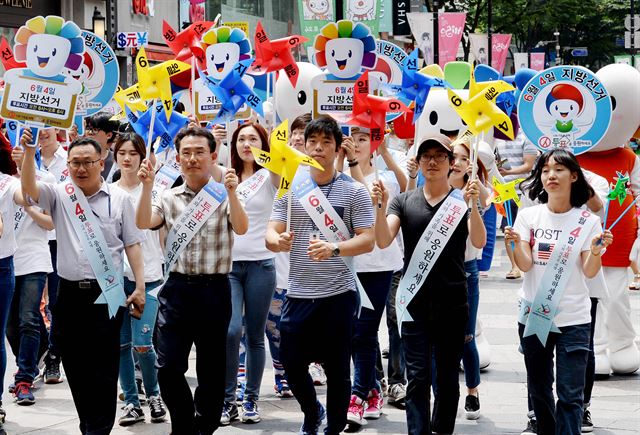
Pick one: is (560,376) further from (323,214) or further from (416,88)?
(416,88)

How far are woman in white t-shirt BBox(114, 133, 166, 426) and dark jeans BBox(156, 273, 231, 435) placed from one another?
0.85 meters

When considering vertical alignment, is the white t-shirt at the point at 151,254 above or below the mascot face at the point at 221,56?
below

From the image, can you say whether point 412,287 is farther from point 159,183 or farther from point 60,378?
point 60,378

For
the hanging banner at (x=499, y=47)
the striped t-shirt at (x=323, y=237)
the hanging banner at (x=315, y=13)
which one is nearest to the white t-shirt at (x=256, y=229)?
the striped t-shirt at (x=323, y=237)

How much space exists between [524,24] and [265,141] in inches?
1318

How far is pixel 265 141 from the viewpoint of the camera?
7828mm

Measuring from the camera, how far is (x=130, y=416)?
7.55 metres

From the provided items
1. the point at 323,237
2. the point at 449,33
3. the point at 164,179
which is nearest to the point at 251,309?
the point at 164,179

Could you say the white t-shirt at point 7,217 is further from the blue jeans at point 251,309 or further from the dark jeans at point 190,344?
the blue jeans at point 251,309

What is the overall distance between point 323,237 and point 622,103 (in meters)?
3.20

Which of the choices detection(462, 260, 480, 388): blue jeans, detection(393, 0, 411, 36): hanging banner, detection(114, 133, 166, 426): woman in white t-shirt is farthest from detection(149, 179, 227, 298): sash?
detection(393, 0, 411, 36): hanging banner

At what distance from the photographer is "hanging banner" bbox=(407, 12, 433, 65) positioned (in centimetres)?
2425

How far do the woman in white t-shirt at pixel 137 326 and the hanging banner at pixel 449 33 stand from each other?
16.2m

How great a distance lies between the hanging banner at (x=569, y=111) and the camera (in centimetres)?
713
